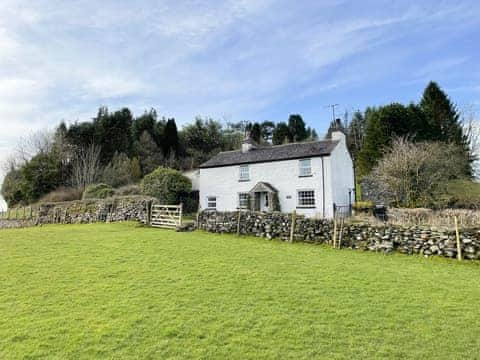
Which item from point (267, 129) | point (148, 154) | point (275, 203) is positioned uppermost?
point (267, 129)

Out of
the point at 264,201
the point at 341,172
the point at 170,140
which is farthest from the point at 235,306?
the point at 170,140

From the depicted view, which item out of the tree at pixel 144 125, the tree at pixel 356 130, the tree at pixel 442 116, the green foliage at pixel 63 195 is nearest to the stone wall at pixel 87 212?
the green foliage at pixel 63 195

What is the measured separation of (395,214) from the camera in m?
16.1

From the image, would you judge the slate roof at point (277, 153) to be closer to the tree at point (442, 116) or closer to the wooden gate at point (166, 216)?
the wooden gate at point (166, 216)

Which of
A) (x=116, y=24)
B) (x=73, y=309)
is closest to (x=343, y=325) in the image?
(x=73, y=309)

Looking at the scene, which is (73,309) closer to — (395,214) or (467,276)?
(467,276)

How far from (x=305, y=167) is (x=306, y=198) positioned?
2.46 meters

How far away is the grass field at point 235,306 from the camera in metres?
4.15

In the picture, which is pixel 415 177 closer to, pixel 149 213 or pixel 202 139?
pixel 149 213

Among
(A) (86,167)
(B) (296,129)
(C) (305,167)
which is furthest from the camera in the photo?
(B) (296,129)

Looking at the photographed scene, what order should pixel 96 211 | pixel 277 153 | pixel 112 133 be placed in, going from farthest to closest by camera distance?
pixel 112 133 < pixel 277 153 < pixel 96 211

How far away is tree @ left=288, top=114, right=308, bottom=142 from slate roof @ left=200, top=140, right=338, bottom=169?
24204 mm

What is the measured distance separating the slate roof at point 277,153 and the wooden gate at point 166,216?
26.8 feet

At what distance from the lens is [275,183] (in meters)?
23.6
